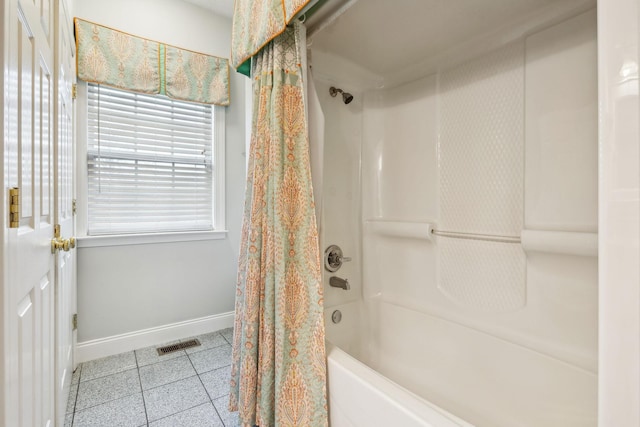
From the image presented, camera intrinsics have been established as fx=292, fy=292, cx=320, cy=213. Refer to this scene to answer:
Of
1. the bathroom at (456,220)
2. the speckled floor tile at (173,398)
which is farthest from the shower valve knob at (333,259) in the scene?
the speckled floor tile at (173,398)

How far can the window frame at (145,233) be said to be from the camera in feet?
6.66

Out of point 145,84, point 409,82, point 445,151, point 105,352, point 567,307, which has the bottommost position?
point 105,352

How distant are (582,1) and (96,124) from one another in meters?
2.84

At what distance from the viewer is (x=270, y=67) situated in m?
1.26

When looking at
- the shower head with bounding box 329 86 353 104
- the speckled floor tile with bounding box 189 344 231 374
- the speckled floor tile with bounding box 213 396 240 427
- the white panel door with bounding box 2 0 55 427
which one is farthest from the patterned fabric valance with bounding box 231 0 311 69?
the speckled floor tile with bounding box 189 344 231 374

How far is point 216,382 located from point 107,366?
2.65 feet

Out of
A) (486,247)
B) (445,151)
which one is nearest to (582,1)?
(445,151)

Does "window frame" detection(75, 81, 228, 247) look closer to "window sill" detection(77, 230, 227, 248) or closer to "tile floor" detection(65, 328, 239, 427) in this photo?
"window sill" detection(77, 230, 227, 248)

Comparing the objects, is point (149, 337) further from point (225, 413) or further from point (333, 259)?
point (333, 259)

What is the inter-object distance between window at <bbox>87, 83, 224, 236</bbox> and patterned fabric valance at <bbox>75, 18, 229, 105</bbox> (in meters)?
0.11

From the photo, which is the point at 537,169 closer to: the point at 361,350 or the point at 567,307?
the point at 567,307

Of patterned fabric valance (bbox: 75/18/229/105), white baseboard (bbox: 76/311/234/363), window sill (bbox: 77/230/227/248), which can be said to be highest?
patterned fabric valance (bbox: 75/18/229/105)

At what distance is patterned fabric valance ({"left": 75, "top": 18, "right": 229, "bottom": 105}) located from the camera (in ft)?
6.51
